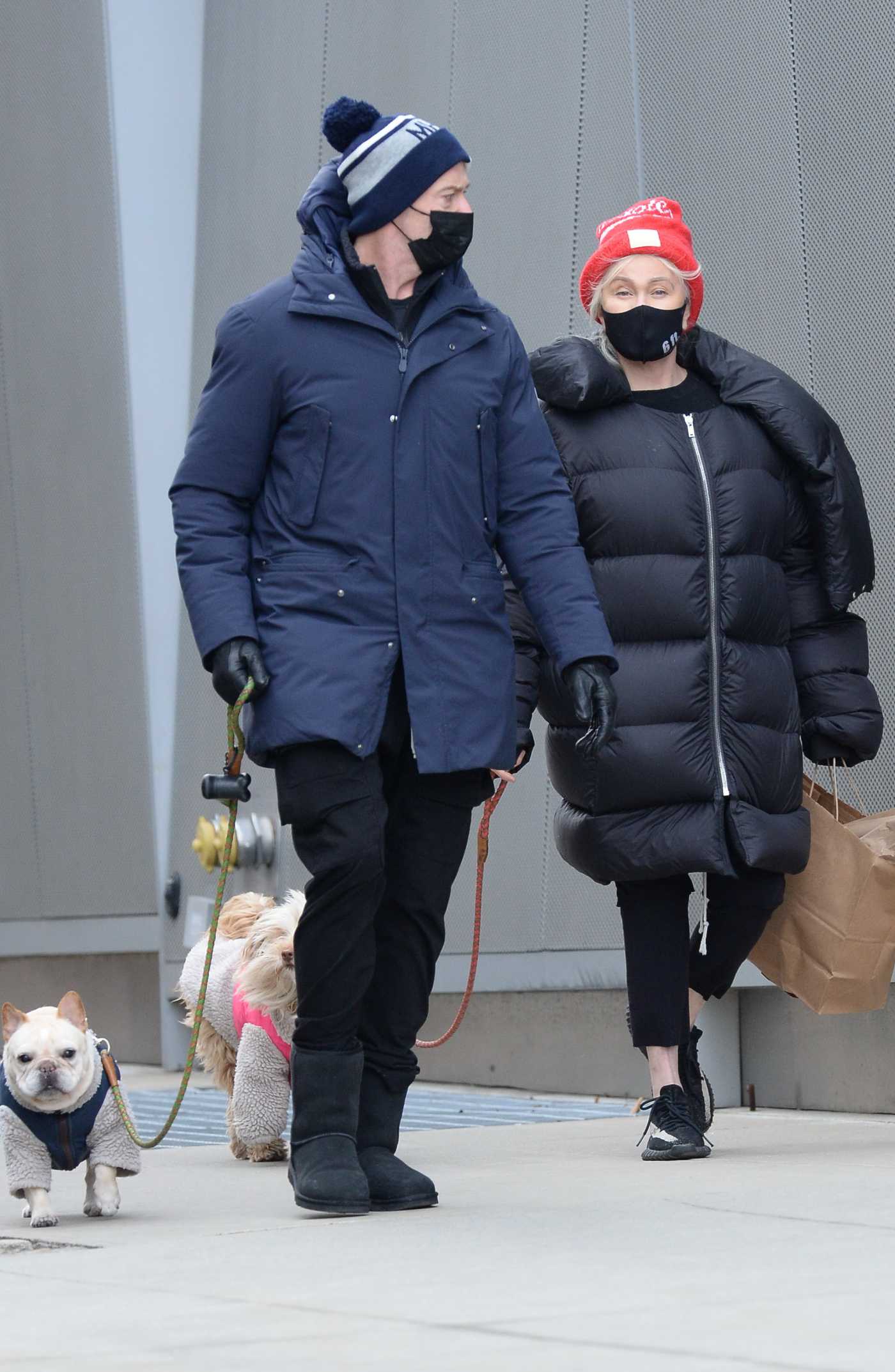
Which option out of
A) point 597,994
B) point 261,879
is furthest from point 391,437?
point 261,879

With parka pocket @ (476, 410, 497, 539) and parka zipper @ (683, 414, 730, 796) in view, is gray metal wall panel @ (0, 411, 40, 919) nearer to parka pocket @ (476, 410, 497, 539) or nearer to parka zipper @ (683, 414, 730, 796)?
parka zipper @ (683, 414, 730, 796)

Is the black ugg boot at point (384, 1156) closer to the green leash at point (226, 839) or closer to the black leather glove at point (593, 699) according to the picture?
the green leash at point (226, 839)

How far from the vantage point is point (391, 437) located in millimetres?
3877

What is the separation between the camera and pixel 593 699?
12.8 feet

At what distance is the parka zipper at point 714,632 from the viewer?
4.56 m

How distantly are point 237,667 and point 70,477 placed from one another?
5.37 metres

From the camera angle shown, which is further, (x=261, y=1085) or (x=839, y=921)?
(x=261, y=1085)

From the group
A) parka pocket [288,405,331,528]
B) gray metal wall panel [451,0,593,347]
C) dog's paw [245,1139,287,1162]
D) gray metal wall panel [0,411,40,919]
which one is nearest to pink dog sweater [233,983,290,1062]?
dog's paw [245,1139,287,1162]

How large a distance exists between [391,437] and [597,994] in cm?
305

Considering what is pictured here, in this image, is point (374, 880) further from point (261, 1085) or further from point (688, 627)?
point (261, 1085)

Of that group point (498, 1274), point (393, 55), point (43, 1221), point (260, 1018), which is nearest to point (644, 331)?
point (260, 1018)

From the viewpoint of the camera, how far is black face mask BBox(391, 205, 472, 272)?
3945mm

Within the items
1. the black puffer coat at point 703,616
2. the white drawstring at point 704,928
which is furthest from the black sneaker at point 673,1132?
the black puffer coat at point 703,616

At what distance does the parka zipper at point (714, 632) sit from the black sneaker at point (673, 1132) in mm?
662
